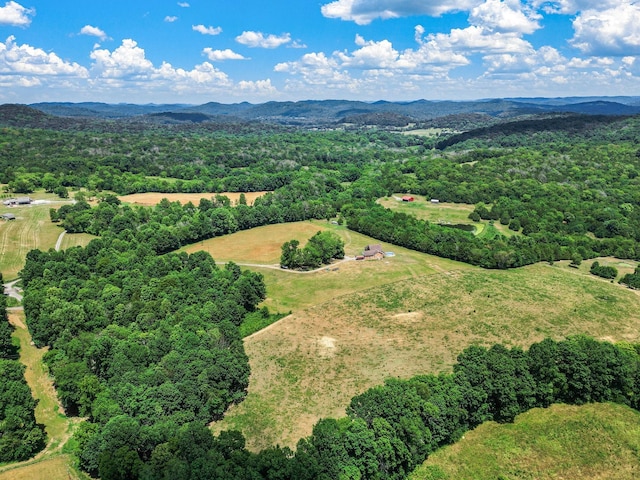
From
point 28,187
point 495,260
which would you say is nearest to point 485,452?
point 495,260

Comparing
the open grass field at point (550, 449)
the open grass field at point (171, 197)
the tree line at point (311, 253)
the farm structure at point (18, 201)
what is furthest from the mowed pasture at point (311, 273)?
the farm structure at point (18, 201)

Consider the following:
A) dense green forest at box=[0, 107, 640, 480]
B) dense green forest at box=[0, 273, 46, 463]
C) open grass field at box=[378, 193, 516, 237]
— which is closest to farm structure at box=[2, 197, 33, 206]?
dense green forest at box=[0, 107, 640, 480]

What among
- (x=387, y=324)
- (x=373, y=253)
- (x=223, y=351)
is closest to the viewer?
(x=223, y=351)

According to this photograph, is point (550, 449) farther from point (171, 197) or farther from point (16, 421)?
point (171, 197)

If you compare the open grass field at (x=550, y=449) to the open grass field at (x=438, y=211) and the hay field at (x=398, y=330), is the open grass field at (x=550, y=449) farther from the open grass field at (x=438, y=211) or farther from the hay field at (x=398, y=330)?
the open grass field at (x=438, y=211)

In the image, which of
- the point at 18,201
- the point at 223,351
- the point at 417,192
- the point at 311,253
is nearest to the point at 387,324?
the point at 311,253

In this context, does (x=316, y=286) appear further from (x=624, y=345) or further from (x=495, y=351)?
(x=624, y=345)
